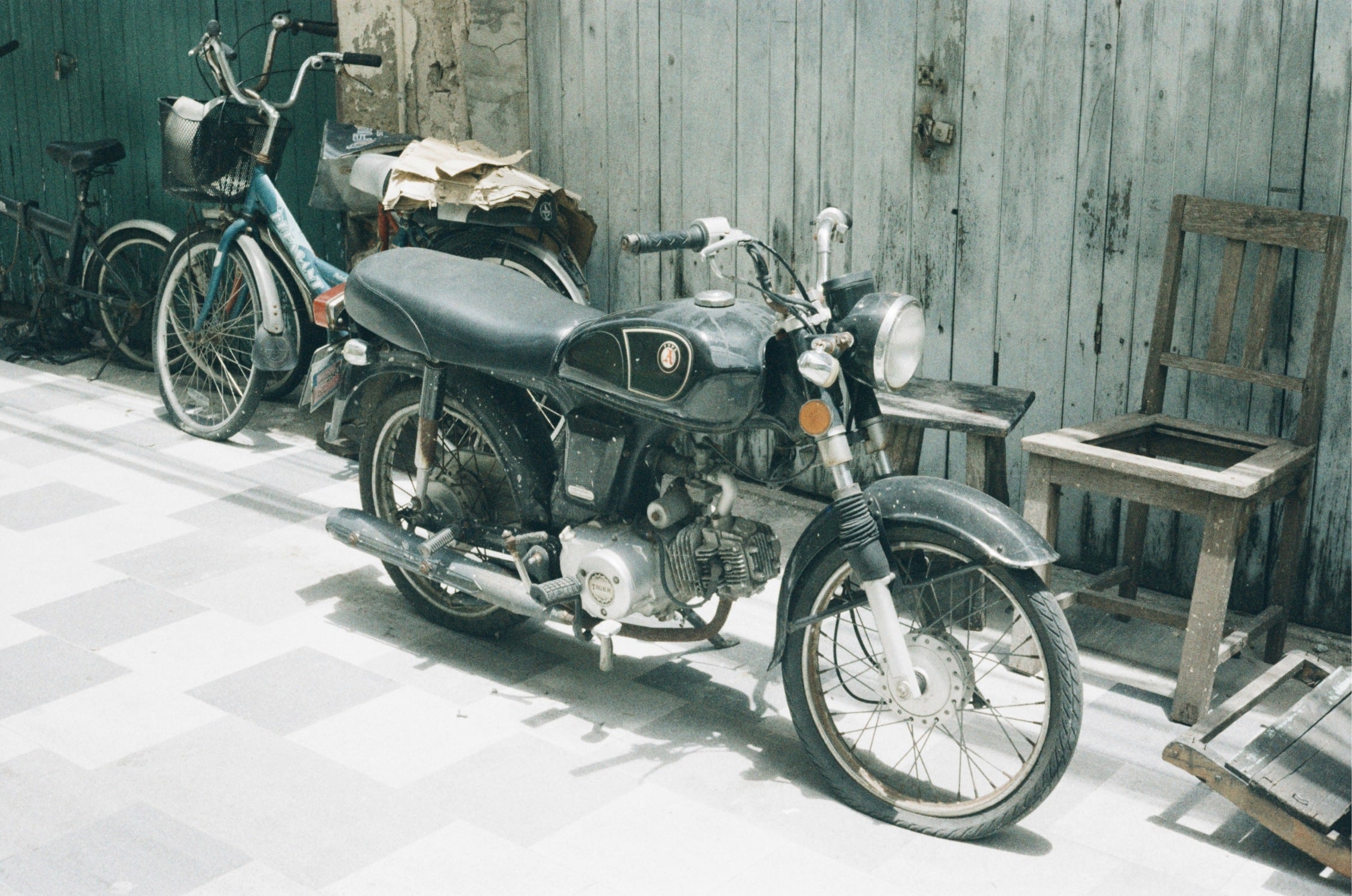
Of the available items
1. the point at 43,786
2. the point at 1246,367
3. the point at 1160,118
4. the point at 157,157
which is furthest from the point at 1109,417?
the point at 157,157

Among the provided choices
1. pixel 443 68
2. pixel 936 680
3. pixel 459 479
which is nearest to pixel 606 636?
pixel 459 479

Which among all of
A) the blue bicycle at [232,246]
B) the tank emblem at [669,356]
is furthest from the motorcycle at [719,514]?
the blue bicycle at [232,246]

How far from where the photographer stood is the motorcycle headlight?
3219mm

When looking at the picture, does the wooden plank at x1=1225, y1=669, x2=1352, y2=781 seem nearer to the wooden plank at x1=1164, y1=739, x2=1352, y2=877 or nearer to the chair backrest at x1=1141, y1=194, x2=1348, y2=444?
the wooden plank at x1=1164, y1=739, x2=1352, y2=877

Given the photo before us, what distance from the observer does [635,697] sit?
4.01 metres

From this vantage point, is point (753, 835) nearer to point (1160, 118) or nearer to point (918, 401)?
point (918, 401)

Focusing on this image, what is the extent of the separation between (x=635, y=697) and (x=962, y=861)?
109cm

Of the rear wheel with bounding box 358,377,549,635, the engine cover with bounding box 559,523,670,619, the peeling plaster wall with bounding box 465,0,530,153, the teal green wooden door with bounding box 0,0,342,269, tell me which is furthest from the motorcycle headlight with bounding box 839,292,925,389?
the teal green wooden door with bounding box 0,0,342,269

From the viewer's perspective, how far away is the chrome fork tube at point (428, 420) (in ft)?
13.4

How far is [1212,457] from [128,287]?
504 cm

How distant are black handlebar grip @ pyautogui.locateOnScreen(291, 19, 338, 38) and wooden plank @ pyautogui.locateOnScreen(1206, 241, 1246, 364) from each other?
3450 millimetres

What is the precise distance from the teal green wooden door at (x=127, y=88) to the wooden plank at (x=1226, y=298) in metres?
3.89

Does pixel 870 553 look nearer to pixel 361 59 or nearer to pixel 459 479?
pixel 459 479

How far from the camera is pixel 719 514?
12.1ft
